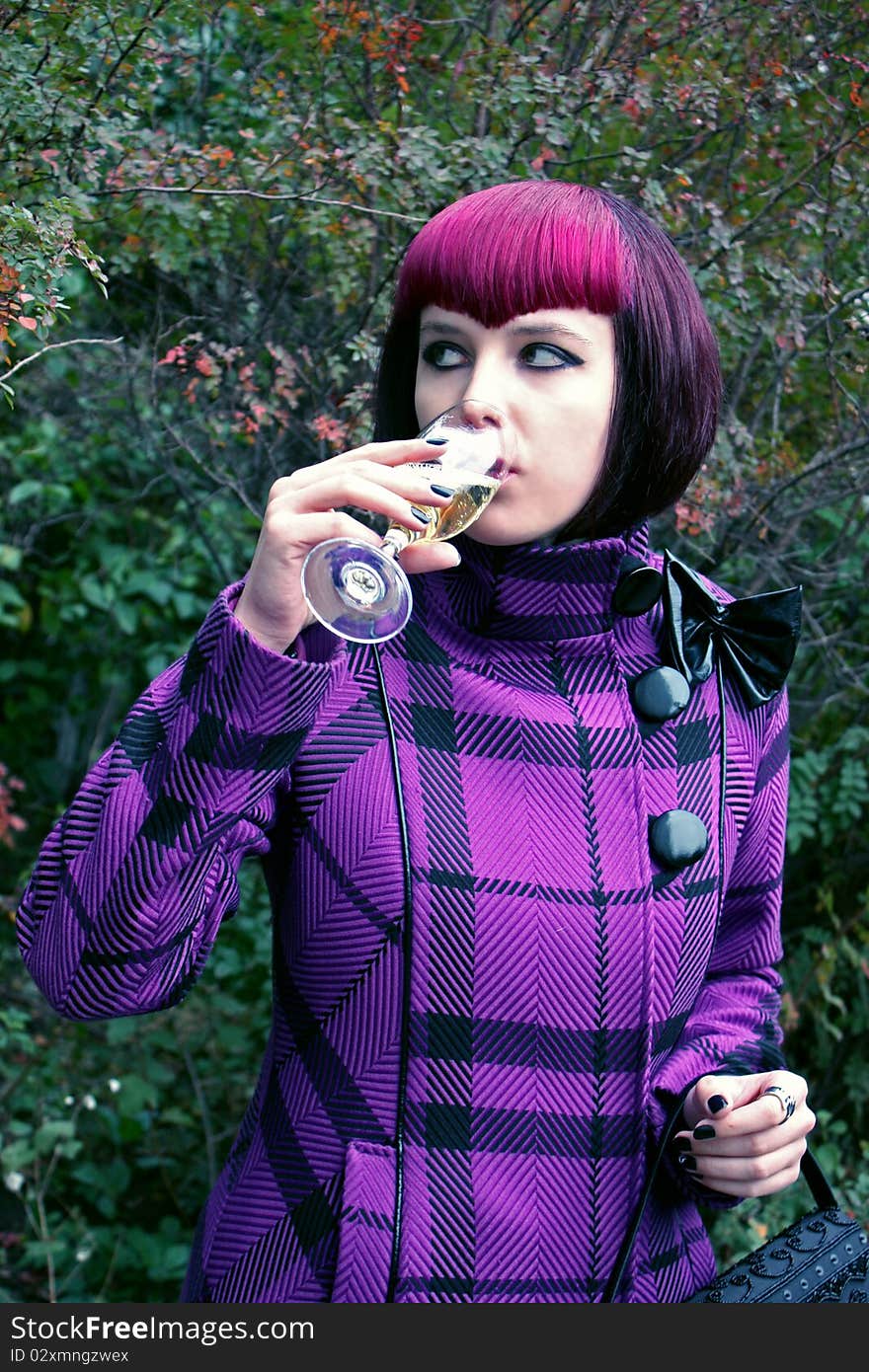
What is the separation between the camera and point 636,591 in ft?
5.55

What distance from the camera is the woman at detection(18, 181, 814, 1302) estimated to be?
1.34 m

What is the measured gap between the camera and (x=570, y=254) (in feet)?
5.09

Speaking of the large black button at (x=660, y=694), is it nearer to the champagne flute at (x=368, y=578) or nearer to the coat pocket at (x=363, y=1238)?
the champagne flute at (x=368, y=578)

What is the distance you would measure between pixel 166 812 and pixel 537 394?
0.64 m

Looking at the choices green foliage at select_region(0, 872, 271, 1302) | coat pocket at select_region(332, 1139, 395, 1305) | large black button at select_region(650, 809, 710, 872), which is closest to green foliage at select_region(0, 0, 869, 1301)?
green foliage at select_region(0, 872, 271, 1302)

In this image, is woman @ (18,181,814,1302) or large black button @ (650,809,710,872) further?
large black button @ (650,809,710,872)

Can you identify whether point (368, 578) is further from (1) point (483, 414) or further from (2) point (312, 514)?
(1) point (483, 414)

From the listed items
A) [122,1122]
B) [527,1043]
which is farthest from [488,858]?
[122,1122]

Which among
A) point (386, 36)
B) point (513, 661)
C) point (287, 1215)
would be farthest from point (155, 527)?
point (287, 1215)

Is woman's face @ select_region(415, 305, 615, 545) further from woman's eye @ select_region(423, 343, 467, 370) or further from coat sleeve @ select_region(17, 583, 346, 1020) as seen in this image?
coat sleeve @ select_region(17, 583, 346, 1020)

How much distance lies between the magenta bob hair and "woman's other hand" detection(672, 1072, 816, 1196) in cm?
68

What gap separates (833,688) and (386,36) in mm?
1601

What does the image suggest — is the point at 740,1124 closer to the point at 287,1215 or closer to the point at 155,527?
the point at 287,1215

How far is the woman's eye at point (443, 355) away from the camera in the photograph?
1629 mm
